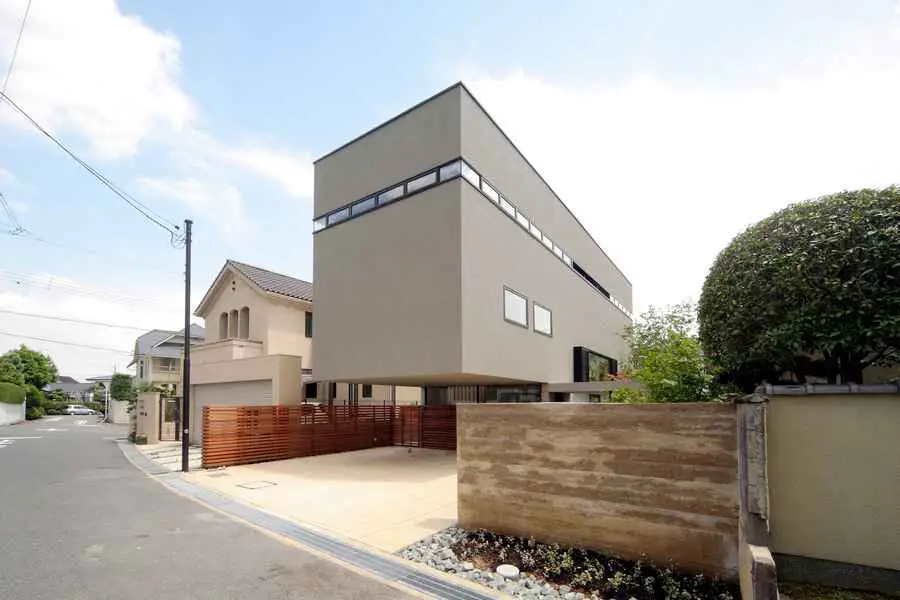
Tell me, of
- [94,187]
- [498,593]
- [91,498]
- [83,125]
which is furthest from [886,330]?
[94,187]

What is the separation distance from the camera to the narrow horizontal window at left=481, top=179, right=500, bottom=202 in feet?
47.3

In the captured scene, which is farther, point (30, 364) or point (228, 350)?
point (30, 364)

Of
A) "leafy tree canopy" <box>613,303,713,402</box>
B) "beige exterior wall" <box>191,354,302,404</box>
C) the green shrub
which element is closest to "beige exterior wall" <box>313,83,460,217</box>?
"beige exterior wall" <box>191,354,302,404</box>

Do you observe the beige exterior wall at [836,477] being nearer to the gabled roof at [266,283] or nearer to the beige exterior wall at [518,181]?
the beige exterior wall at [518,181]

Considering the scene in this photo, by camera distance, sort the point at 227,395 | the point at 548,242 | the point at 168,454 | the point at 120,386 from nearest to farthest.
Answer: the point at 168,454 → the point at 548,242 → the point at 227,395 → the point at 120,386

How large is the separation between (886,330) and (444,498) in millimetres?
7516

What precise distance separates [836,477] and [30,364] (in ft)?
229

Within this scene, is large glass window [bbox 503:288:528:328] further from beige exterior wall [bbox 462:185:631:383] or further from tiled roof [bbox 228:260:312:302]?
tiled roof [bbox 228:260:312:302]

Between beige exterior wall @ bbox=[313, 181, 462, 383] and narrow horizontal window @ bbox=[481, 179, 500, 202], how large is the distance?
1506 mm

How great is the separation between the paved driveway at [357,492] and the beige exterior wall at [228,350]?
6.77 meters

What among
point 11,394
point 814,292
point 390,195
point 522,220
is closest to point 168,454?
point 390,195

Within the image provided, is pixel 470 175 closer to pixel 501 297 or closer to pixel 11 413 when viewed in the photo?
pixel 501 297

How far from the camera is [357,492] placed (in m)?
10.6

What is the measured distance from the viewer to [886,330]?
4.87 m
